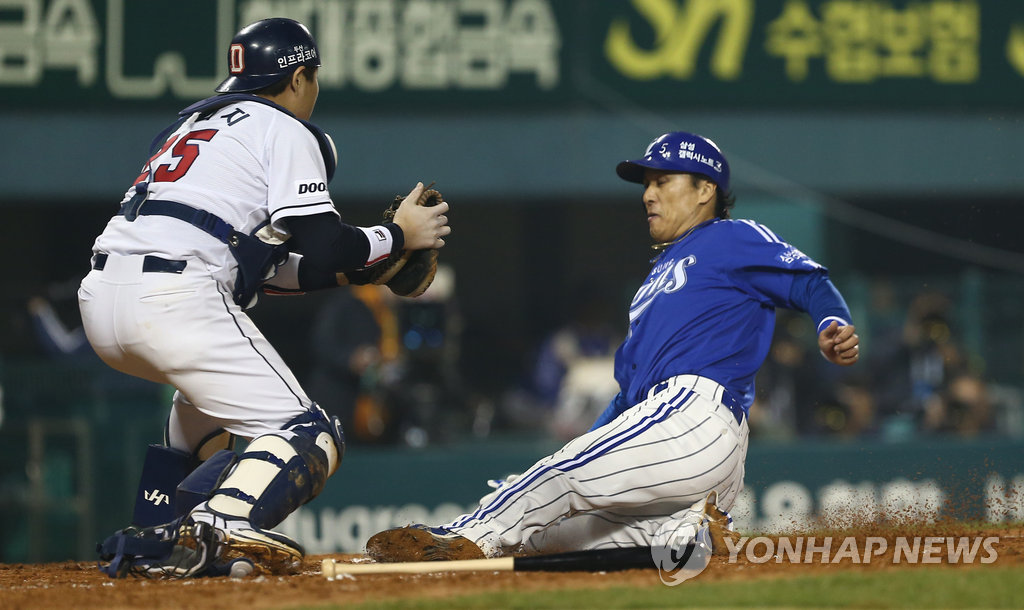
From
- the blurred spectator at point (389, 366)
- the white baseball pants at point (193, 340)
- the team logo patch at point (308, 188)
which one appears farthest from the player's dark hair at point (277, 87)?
the blurred spectator at point (389, 366)

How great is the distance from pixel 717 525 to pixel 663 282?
85 cm

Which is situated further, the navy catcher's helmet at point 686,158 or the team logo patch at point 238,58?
the navy catcher's helmet at point 686,158

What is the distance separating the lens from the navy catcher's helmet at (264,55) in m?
3.98

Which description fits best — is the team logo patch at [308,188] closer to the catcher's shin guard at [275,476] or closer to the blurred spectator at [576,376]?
the catcher's shin guard at [275,476]

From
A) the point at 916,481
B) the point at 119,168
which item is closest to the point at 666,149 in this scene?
the point at 916,481

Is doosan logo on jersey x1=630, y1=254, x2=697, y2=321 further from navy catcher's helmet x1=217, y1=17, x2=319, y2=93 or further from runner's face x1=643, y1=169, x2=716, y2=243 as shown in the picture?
navy catcher's helmet x1=217, y1=17, x2=319, y2=93

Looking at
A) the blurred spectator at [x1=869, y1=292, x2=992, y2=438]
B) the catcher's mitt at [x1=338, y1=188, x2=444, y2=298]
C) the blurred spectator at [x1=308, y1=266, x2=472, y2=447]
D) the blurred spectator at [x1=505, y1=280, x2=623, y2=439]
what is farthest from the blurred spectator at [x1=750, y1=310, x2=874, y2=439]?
the catcher's mitt at [x1=338, y1=188, x2=444, y2=298]

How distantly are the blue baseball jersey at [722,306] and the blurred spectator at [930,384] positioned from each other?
207 inches

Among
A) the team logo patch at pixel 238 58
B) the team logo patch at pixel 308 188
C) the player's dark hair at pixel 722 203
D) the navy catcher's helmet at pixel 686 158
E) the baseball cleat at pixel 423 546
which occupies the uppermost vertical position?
the team logo patch at pixel 238 58

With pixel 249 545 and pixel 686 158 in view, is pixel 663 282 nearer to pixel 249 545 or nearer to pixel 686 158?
pixel 686 158

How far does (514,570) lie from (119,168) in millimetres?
8530

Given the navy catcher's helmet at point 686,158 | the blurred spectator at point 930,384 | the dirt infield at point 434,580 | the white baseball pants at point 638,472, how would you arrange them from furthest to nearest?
the blurred spectator at point 930,384 → the navy catcher's helmet at point 686,158 → the white baseball pants at point 638,472 → the dirt infield at point 434,580

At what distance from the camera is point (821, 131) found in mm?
11375

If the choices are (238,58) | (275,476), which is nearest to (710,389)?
(275,476)
